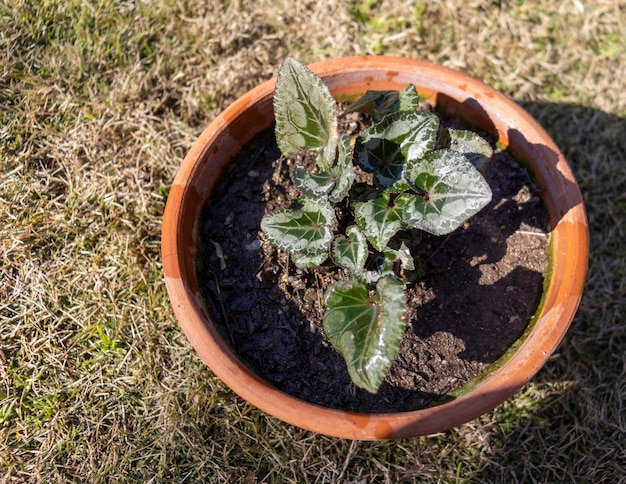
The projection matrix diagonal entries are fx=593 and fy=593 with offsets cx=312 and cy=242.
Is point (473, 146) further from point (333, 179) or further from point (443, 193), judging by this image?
point (333, 179)

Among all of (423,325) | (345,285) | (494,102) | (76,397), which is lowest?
(76,397)

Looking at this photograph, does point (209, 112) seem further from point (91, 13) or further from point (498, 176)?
point (498, 176)

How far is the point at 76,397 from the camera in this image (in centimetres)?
196

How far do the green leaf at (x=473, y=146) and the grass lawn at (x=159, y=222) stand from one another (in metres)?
0.97

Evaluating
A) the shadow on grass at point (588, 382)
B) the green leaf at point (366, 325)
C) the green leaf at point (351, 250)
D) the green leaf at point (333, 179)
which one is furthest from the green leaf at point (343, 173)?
the shadow on grass at point (588, 382)

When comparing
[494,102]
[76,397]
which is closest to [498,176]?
[494,102]

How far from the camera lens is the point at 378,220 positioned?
1.49m

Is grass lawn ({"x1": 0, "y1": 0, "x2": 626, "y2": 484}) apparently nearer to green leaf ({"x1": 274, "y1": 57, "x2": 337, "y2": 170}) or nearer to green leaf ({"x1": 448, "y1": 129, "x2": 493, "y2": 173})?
green leaf ({"x1": 274, "y1": 57, "x2": 337, "y2": 170})

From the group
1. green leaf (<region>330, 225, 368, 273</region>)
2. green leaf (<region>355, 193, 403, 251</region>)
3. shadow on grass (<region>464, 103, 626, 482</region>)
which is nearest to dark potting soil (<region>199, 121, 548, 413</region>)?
green leaf (<region>330, 225, 368, 273</region>)

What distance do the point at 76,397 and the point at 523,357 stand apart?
55.8 inches

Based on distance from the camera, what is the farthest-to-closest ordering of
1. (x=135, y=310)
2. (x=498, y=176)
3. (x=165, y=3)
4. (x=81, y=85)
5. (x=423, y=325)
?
(x=165, y=3)
(x=81, y=85)
(x=135, y=310)
(x=498, y=176)
(x=423, y=325)

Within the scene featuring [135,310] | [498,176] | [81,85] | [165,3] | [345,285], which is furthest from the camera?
[165,3]

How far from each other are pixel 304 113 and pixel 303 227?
31cm

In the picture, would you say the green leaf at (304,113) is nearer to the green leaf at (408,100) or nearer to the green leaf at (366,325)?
the green leaf at (408,100)
